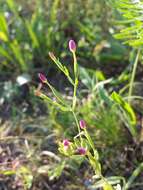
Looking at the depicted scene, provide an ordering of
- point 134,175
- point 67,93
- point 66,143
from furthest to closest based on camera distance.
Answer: point 67,93
point 134,175
point 66,143

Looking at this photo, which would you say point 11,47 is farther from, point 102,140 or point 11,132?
point 102,140

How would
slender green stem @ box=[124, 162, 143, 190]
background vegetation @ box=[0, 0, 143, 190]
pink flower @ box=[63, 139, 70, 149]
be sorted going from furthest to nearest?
background vegetation @ box=[0, 0, 143, 190]
slender green stem @ box=[124, 162, 143, 190]
pink flower @ box=[63, 139, 70, 149]

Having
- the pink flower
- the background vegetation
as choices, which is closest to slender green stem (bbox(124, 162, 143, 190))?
the background vegetation

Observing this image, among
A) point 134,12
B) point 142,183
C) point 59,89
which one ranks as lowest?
point 142,183

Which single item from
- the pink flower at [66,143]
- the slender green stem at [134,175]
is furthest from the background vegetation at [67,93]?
the pink flower at [66,143]

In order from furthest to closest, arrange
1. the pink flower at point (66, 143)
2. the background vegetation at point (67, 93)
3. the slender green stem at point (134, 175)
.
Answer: the background vegetation at point (67, 93), the slender green stem at point (134, 175), the pink flower at point (66, 143)

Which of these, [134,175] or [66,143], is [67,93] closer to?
[134,175]

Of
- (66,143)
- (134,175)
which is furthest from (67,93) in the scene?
(66,143)

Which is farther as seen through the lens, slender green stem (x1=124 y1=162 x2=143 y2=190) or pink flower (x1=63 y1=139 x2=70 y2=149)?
slender green stem (x1=124 y1=162 x2=143 y2=190)

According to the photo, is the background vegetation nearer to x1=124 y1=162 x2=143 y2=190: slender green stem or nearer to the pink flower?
x1=124 y1=162 x2=143 y2=190: slender green stem

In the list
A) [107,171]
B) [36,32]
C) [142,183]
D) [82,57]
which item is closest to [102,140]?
[107,171]

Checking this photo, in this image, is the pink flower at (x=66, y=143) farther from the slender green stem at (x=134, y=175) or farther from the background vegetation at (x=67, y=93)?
the slender green stem at (x=134, y=175)
